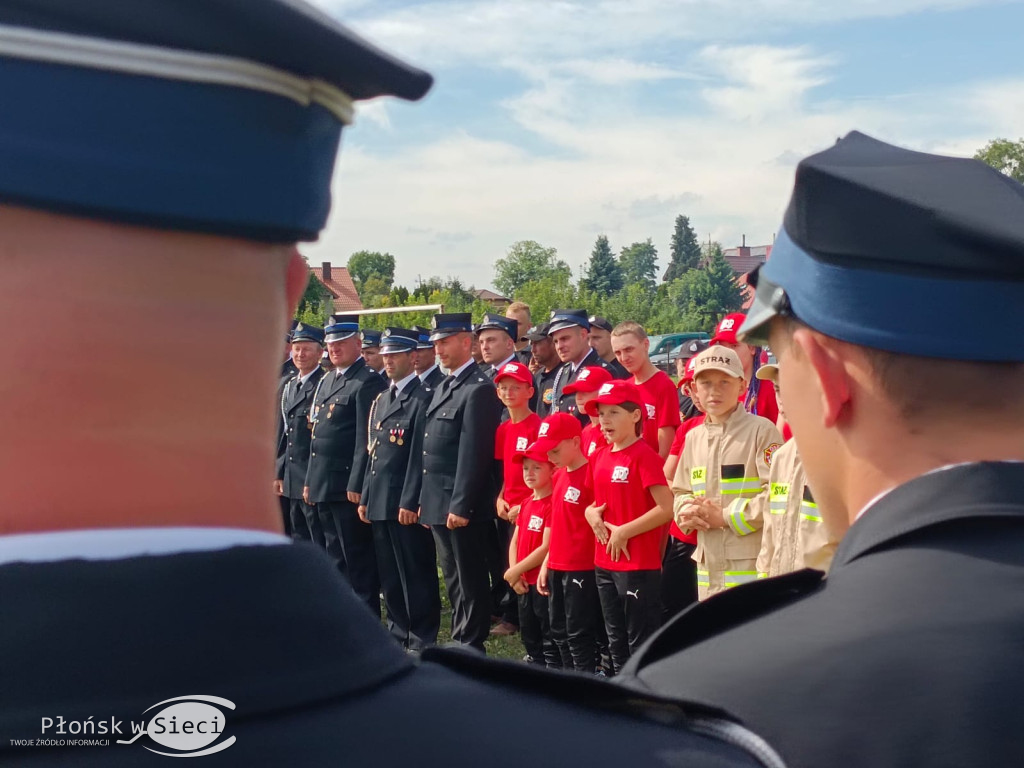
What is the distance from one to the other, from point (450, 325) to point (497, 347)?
23.8 inches

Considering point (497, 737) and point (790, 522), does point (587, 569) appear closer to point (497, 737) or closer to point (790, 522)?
point (790, 522)

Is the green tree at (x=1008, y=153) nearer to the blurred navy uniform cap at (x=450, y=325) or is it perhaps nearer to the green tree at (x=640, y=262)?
the blurred navy uniform cap at (x=450, y=325)

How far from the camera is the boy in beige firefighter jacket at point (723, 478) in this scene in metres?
4.66

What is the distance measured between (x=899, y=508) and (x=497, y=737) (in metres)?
0.80

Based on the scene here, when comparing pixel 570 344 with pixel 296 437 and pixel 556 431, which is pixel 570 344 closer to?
pixel 556 431

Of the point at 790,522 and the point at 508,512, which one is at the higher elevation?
the point at 790,522

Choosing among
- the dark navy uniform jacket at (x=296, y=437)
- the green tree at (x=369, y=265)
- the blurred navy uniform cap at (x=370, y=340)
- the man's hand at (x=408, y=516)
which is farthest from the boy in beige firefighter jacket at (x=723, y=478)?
the green tree at (x=369, y=265)

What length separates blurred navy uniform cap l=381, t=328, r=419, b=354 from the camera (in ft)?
26.9

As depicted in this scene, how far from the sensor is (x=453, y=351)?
7672mm

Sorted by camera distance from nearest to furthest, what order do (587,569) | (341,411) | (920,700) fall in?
(920,700) < (587,569) < (341,411)

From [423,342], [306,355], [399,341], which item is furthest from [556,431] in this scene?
A: [306,355]

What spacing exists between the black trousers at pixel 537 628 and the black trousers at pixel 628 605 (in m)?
0.68

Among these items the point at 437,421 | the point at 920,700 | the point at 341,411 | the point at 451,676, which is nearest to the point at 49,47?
the point at 451,676

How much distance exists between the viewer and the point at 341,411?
8.89 m
